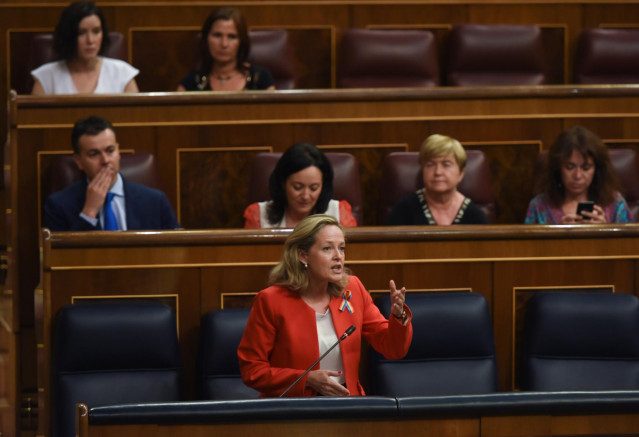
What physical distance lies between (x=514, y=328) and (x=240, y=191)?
411 millimetres

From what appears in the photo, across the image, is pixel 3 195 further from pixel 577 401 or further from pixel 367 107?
pixel 577 401

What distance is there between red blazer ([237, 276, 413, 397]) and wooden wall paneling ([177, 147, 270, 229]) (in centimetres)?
41

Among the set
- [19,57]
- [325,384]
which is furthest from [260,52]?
[325,384]

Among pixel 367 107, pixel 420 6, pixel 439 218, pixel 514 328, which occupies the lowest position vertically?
pixel 514 328

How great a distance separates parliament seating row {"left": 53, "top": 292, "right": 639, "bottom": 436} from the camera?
878 millimetres

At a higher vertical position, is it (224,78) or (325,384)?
(224,78)

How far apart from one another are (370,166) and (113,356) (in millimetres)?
487

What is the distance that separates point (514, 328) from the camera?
0.97 meters

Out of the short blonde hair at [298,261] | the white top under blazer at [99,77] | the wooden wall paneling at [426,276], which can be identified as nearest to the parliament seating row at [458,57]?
the white top under blazer at [99,77]

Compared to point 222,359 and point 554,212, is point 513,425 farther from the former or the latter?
point 554,212

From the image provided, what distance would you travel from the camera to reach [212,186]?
123cm

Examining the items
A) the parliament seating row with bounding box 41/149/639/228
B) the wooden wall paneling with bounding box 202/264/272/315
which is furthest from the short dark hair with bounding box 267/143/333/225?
the wooden wall paneling with bounding box 202/264/272/315

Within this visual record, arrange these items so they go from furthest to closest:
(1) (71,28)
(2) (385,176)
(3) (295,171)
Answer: (1) (71,28), (2) (385,176), (3) (295,171)

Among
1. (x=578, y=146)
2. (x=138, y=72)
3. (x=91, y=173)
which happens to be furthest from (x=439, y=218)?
(x=138, y=72)
